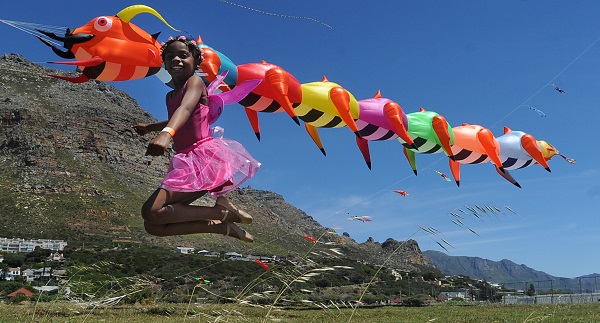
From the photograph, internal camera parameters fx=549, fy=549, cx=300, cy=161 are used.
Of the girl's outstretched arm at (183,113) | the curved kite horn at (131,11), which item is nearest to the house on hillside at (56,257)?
the curved kite horn at (131,11)

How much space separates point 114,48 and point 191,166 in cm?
428

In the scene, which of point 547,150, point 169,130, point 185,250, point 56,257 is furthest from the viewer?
point 185,250

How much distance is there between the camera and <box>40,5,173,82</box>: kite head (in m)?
6.52

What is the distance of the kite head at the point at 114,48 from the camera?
652cm

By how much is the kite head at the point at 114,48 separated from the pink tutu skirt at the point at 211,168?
3.36 metres

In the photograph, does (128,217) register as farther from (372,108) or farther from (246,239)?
(246,239)

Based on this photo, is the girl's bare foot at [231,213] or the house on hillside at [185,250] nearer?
the girl's bare foot at [231,213]

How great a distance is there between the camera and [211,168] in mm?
3238

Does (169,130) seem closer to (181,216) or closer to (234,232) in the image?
(181,216)

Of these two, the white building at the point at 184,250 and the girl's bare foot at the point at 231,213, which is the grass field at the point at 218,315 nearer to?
Result: the girl's bare foot at the point at 231,213

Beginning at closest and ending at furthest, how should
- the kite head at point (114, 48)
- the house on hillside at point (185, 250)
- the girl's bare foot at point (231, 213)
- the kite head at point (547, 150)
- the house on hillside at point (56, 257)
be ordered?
1. the girl's bare foot at point (231, 213)
2. the kite head at point (114, 48)
3. the kite head at point (547, 150)
4. the house on hillside at point (56, 257)
5. the house on hillside at point (185, 250)

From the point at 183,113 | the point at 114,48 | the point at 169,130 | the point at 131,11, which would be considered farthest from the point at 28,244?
the point at 169,130

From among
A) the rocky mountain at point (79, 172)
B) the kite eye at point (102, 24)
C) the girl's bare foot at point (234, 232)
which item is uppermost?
the rocky mountain at point (79, 172)

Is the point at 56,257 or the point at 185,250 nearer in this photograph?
the point at 56,257
